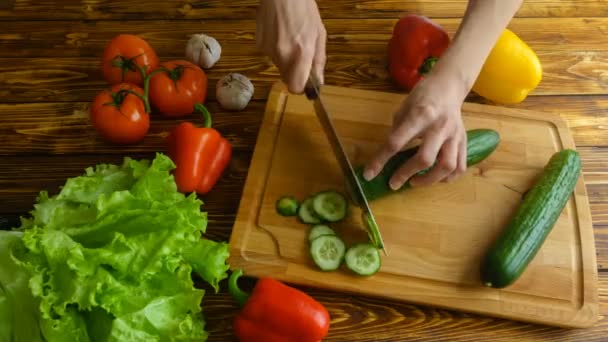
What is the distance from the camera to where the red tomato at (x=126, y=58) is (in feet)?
6.17

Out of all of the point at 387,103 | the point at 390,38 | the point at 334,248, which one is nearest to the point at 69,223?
the point at 334,248

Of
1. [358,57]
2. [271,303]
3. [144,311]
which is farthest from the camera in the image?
[358,57]

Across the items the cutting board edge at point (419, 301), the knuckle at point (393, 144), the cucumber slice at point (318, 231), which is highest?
the knuckle at point (393, 144)

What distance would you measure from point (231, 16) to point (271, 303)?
1.20m

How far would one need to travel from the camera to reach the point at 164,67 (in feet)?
6.12

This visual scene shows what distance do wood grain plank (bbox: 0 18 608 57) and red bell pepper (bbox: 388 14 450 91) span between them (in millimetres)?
147

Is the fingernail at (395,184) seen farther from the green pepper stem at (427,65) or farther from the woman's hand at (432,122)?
the green pepper stem at (427,65)

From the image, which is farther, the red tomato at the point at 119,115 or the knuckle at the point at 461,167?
the red tomato at the point at 119,115

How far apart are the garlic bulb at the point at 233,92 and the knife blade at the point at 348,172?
0.33 m

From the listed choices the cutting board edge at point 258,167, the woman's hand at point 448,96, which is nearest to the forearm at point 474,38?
the woman's hand at point 448,96

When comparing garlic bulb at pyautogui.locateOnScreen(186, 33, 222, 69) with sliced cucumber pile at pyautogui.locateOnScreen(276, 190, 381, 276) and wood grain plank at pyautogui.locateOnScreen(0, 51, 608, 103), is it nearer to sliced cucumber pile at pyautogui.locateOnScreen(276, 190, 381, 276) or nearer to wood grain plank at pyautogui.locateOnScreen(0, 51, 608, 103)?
wood grain plank at pyautogui.locateOnScreen(0, 51, 608, 103)

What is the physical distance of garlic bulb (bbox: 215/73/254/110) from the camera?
1.89 m

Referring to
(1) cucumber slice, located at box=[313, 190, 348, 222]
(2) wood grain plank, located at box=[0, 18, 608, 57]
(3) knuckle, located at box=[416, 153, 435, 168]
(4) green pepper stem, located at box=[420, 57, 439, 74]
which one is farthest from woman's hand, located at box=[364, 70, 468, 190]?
(2) wood grain plank, located at box=[0, 18, 608, 57]

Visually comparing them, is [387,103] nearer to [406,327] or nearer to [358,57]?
[358,57]
